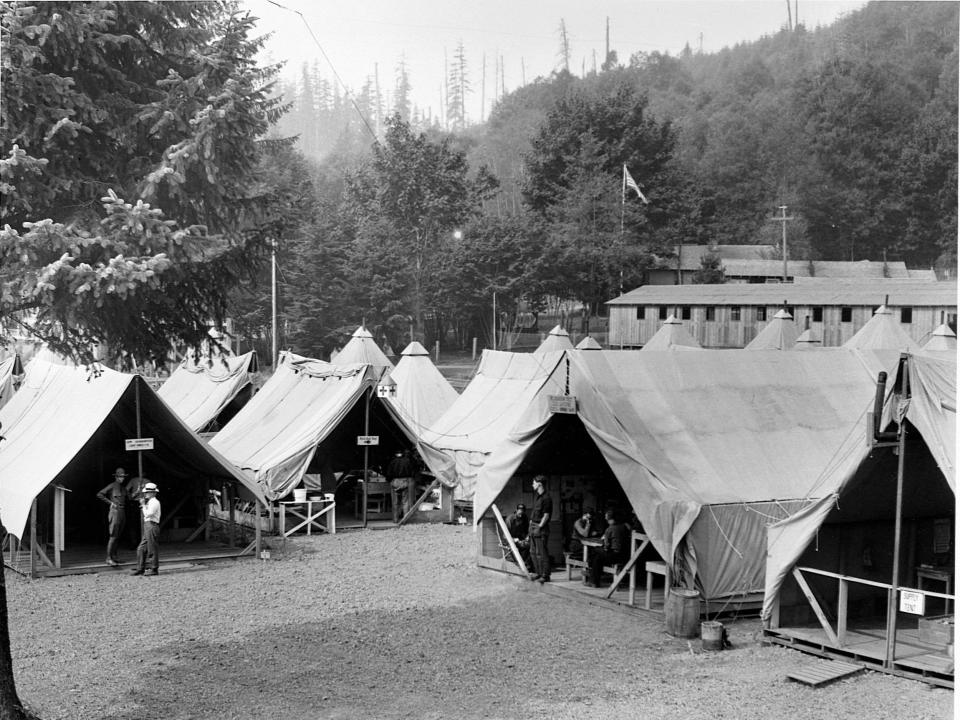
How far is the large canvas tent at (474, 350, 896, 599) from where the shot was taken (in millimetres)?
12109

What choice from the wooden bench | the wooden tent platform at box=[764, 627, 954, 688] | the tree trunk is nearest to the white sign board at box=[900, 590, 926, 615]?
the wooden tent platform at box=[764, 627, 954, 688]

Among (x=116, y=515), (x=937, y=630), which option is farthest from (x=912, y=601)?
(x=116, y=515)

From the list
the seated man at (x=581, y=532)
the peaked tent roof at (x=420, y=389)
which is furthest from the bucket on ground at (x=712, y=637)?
the peaked tent roof at (x=420, y=389)

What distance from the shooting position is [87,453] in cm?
1669

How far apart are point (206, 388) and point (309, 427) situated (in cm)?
1065

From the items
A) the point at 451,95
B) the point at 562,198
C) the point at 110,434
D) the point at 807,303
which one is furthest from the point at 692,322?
the point at 110,434

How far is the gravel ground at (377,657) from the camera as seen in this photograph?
893 cm

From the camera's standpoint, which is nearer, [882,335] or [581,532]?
[581,532]

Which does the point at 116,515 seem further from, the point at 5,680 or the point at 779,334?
the point at 779,334

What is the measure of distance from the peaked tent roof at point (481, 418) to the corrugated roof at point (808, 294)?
2358cm

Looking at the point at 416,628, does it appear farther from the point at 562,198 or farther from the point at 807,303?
the point at 562,198

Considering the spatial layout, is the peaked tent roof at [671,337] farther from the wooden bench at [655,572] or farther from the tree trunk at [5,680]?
the tree trunk at [5,680]

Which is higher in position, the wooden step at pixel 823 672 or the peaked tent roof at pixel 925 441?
the peaked tent roof at pixel 925 441

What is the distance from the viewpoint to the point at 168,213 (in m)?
10.5
